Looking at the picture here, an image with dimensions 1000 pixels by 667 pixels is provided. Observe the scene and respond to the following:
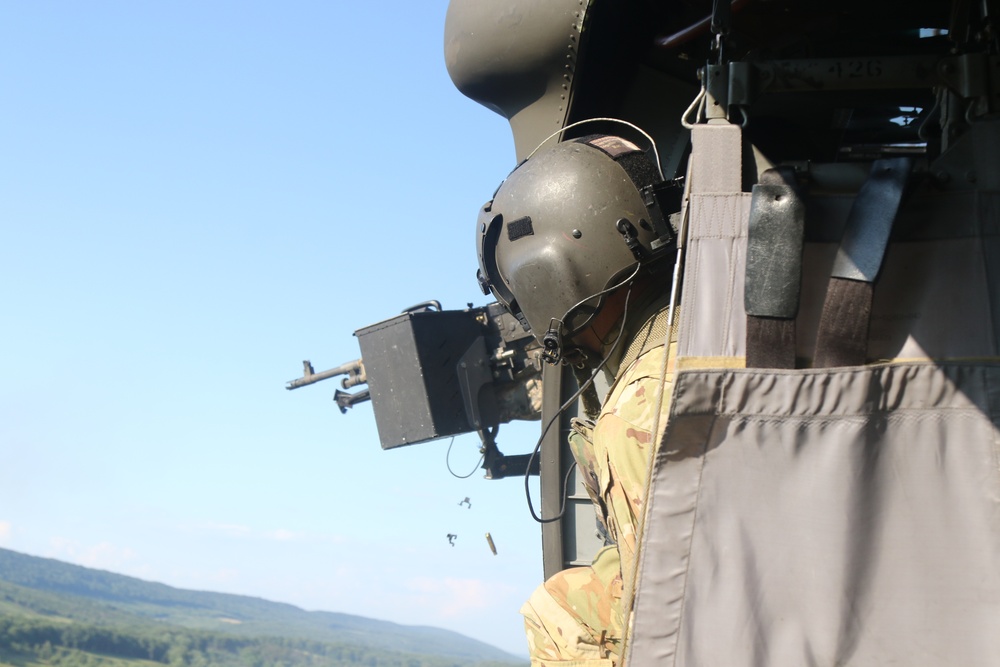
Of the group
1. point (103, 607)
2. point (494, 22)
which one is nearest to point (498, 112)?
point (494, 22)

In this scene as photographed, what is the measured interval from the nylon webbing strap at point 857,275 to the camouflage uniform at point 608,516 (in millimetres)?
470

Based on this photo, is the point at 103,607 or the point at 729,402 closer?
the point at 729,402

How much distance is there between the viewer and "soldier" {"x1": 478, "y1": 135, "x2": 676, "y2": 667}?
10.7 ft

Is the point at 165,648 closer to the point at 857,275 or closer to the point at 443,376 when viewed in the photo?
the point at 443,376

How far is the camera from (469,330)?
777 centimetres

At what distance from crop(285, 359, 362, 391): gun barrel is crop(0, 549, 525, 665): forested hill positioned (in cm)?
2531

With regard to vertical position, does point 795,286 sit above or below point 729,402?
above

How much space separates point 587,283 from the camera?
3.34 meters

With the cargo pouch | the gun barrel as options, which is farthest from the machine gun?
the cargo pouch

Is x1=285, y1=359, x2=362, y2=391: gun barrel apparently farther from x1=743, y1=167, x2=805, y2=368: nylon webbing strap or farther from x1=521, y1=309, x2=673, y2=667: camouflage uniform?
x1=743, y1=167, x2=805, y2=368: nylon webbing strap

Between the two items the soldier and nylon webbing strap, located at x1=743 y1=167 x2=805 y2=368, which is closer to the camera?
nylon webbing strap, located at x1=743 y1=167 x2=805 y2=368

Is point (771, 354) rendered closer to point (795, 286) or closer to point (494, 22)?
point (795, 286)

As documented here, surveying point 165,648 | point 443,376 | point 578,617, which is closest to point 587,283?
point 578,617

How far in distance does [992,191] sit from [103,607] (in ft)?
147
